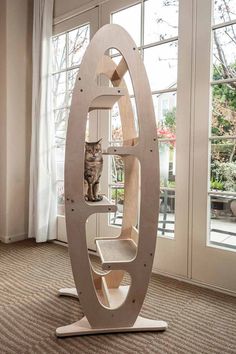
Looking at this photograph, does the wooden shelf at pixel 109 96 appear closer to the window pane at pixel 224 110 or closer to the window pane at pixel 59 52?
the window pane at pixel 224 110

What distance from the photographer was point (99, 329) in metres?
1.49

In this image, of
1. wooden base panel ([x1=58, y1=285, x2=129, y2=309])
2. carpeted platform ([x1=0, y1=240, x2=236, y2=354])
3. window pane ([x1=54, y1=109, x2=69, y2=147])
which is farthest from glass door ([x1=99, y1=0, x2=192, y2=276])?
window pane ([x1=54, y1=109, x2=69, y2=147])

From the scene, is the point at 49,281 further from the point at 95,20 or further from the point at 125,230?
the point at 95,20

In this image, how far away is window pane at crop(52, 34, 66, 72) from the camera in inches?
118

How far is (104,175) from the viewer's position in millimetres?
2648

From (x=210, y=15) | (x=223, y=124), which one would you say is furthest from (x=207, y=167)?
(x=210, y=15)

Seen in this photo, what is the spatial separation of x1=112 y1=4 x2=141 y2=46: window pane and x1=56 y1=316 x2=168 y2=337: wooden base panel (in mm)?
1949

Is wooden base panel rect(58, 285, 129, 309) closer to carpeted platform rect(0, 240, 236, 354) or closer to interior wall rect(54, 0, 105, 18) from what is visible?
carpeted platform rect(0, 240, 236, 354)

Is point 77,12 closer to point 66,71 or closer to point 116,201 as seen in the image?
point 66,71

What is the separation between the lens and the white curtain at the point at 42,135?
292 cm

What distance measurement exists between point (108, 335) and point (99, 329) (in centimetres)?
5

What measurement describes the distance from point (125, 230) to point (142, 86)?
841 mm

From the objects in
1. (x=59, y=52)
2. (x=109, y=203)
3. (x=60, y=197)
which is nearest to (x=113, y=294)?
(x=109, y=203)

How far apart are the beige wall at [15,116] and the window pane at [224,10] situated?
192 centimetres
